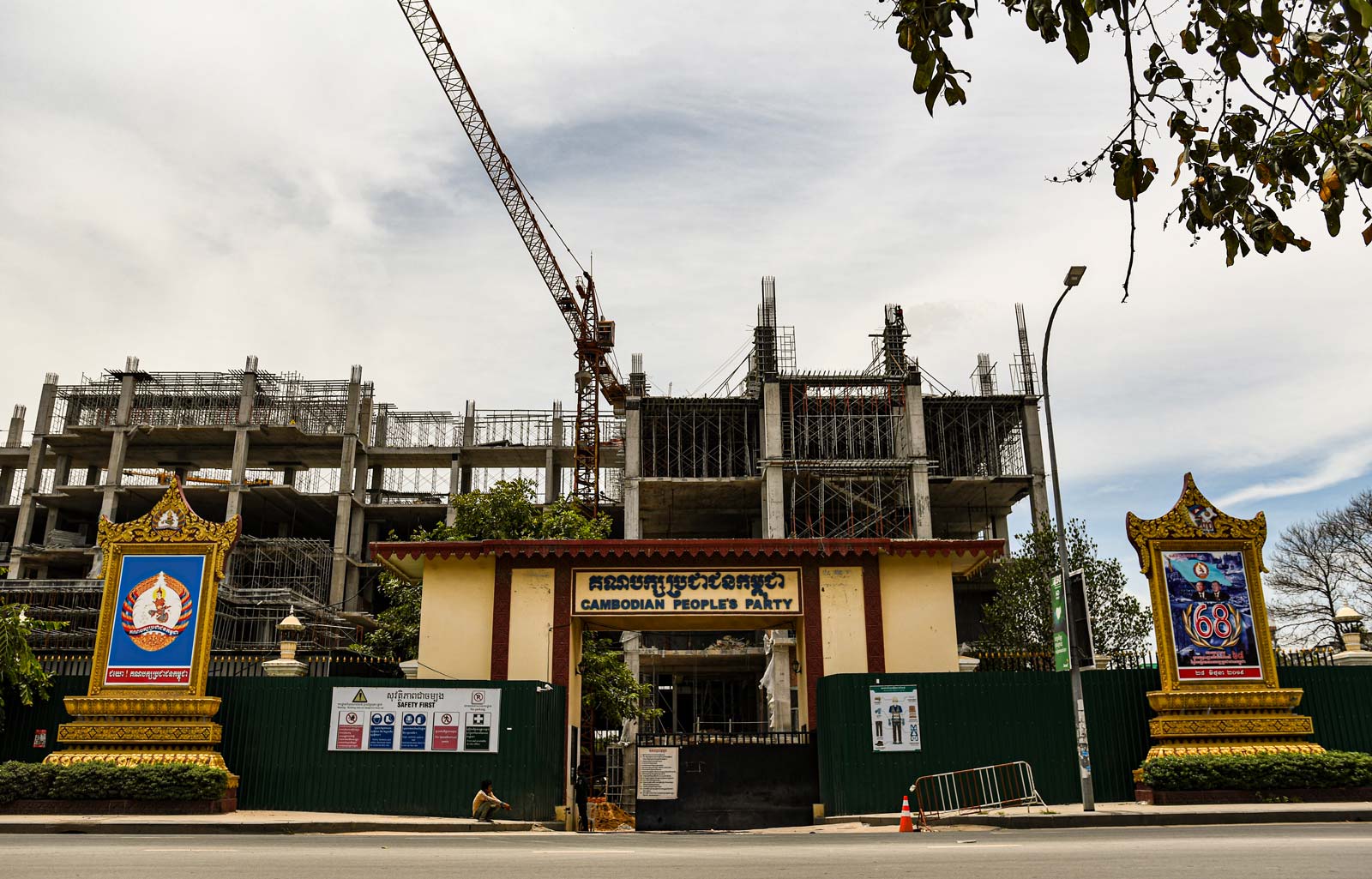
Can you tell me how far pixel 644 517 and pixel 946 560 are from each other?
4797 cm

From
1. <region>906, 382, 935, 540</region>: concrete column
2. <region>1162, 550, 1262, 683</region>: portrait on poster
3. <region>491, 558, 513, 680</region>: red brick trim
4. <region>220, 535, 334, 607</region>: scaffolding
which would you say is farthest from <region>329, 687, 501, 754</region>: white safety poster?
<region>220, 535, 334, 607</region>: scaffolding

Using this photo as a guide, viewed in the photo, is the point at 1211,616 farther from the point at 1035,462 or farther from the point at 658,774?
the point at 1035,462

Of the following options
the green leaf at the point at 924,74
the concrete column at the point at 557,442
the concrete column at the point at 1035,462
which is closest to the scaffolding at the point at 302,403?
the concrete column at the point at 557,442

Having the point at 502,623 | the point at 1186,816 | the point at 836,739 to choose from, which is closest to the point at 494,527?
the point at 502,623

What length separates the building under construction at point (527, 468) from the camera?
61469 millimetres

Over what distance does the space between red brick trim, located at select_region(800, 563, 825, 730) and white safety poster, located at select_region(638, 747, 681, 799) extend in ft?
10.8

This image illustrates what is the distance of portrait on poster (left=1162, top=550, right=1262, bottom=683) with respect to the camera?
2152cm

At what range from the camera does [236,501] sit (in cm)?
6956

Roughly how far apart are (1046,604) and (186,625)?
114 ft

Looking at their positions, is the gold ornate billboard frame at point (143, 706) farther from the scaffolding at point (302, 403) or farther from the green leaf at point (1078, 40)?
the scaffolding at point (302, 403)

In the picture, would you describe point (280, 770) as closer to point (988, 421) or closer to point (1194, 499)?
point (1194, 499)

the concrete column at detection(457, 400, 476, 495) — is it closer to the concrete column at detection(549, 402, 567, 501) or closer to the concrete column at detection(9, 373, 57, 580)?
the concrete column at detection(549, 402, 567, 501)

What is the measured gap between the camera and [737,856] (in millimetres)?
13289

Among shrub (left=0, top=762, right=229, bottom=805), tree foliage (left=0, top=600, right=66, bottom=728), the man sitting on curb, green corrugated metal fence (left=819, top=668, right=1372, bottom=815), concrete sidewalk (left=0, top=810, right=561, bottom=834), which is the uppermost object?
tree foliage (left=0, top=600, right=66, bottom=728)
